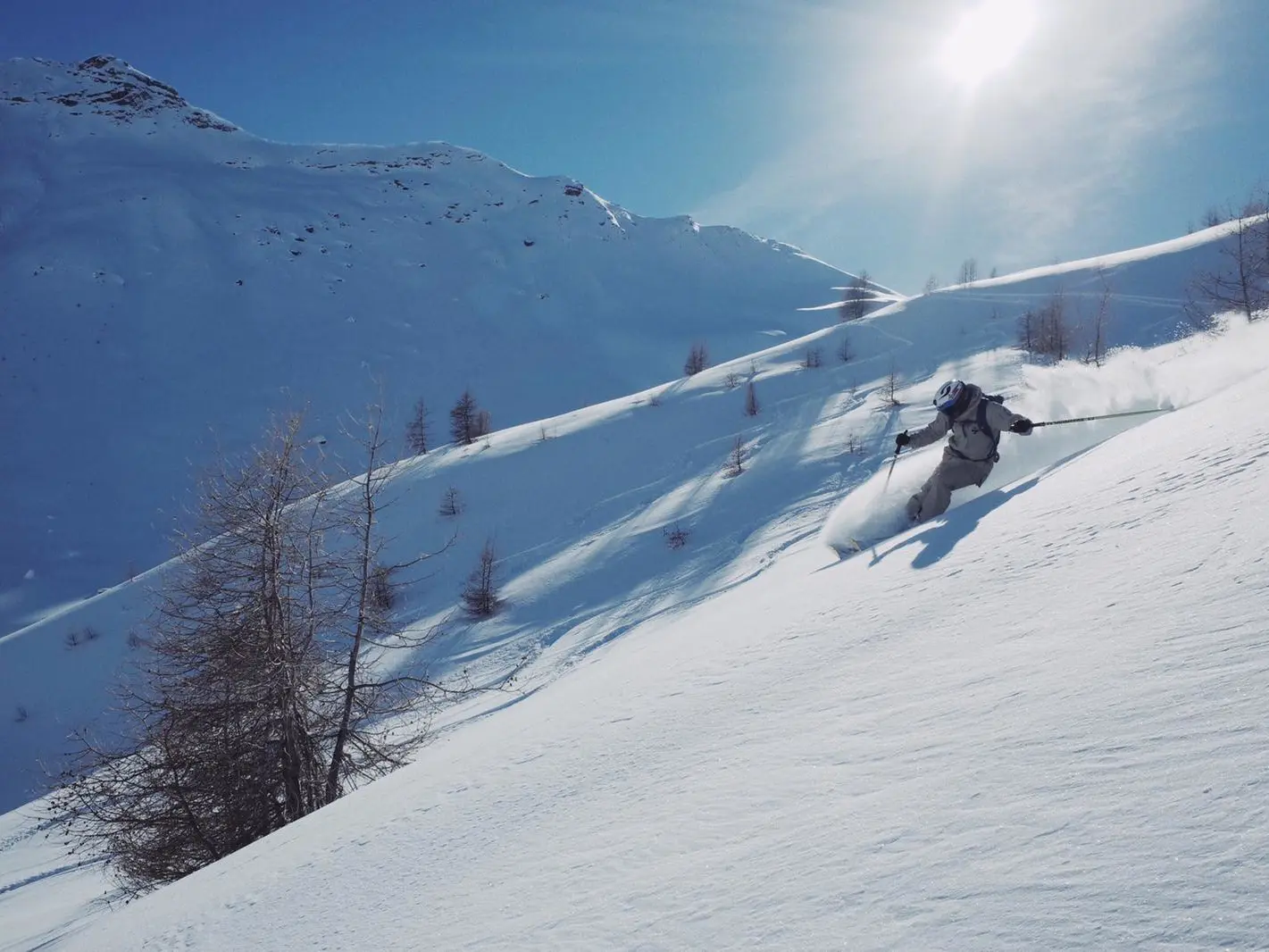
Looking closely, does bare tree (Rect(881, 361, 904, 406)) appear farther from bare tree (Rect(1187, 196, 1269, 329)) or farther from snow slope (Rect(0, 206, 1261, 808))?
bare tree (Rect(1187, 196, 1269, 329))

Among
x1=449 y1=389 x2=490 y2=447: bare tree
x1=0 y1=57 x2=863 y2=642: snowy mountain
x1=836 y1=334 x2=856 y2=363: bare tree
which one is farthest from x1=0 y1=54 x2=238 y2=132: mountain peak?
x1=836 y1=334 x2=856 y2=363: bare tree

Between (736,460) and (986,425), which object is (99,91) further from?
(986,425)

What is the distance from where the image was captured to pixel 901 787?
161 centimetres

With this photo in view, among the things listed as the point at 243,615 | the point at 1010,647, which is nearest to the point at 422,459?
the point at 243,615

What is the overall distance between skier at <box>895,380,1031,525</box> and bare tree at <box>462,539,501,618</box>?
10.0 meters

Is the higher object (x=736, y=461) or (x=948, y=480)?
(x=736, y=461)

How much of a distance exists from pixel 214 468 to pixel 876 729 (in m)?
8.82

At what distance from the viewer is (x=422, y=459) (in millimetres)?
25031

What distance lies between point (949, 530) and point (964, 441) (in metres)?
2.75

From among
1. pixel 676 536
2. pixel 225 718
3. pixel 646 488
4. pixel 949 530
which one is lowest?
pixel 225 718

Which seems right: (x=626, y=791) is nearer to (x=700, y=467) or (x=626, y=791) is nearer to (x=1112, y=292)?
(x=700, y=467)

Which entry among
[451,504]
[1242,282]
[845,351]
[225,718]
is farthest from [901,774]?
[845,351]

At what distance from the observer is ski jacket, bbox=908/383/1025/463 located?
275 inches

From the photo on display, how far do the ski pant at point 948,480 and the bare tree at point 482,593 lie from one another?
10.1m
